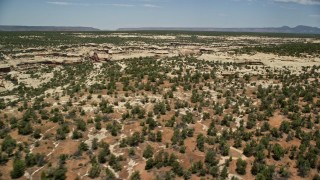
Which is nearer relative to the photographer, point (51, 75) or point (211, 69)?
point (211, 69)

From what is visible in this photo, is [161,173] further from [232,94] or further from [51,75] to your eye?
[51,75]

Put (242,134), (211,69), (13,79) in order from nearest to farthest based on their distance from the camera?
(242,134)
(211,69)
(13,79)

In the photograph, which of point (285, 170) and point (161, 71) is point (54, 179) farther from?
point (161, 71)

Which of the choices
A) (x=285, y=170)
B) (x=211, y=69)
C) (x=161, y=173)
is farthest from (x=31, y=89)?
(x=285, y=170)

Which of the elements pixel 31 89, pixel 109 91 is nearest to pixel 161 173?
pixel 109 91

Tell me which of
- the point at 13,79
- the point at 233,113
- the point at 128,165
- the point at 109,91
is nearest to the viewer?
the point at 128,165

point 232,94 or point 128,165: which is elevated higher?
point 232,94
